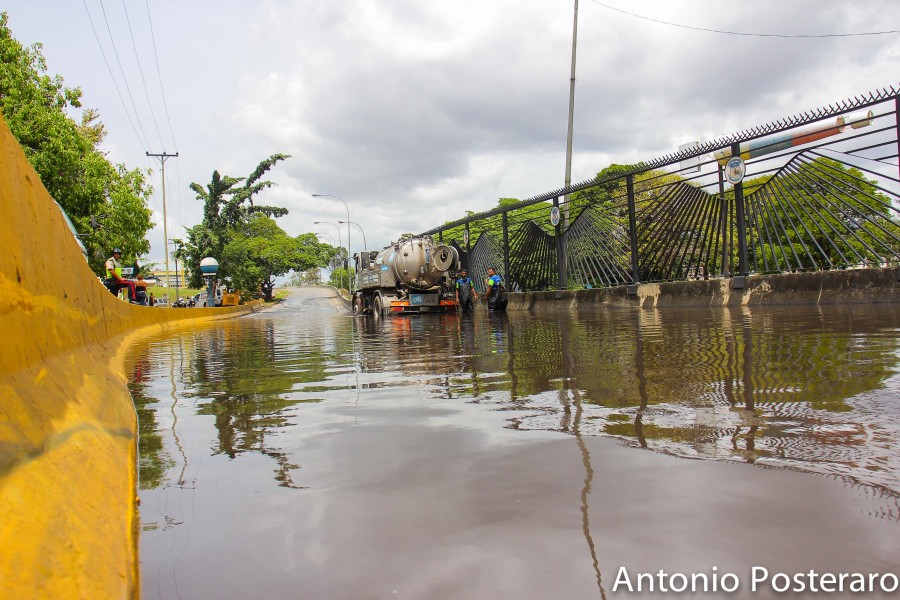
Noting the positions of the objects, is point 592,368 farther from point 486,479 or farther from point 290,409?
point 486,479

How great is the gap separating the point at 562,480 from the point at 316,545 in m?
0.83

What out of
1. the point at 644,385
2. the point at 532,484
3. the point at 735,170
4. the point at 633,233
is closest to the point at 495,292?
the point at 633,233

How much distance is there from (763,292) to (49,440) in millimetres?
11580

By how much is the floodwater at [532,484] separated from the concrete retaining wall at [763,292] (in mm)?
6255

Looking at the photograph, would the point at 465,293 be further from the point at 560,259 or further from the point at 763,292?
the point at 763,292

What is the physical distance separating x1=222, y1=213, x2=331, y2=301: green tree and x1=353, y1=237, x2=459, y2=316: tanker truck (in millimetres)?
33397

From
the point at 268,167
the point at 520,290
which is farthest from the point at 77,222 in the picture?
the point at 268,167

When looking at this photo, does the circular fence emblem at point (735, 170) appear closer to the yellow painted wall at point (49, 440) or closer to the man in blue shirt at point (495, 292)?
the man in blue shirt at point (495, 292)

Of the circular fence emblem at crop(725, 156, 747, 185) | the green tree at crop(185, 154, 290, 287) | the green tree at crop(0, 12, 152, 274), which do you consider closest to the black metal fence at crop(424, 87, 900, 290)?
the circular fence emblem at crop(725, 156, 747, 185)

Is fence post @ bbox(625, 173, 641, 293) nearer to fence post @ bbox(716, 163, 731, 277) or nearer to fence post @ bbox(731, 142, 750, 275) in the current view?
fence post @ bbox(716, 163, 731, 277)

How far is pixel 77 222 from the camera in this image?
22.4 meters

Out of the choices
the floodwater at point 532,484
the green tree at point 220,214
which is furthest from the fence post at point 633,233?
the green tree at point 220,214

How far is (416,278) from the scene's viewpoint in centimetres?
2114

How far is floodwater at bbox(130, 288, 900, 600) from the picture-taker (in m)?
1.43
